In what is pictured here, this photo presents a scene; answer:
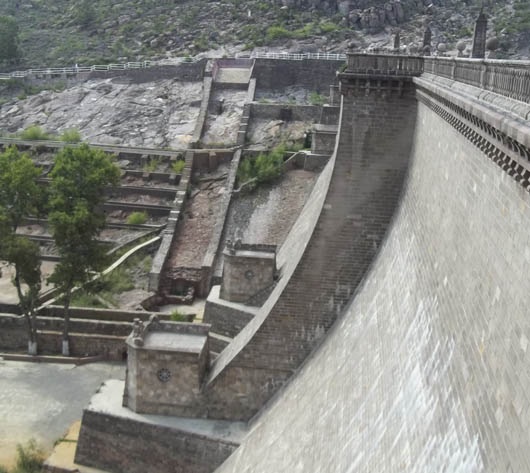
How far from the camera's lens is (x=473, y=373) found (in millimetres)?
8859

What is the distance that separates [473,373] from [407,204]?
7512 millimetres

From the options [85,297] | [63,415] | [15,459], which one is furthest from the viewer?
[85,297]

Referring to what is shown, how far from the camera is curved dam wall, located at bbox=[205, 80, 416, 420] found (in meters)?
16.8

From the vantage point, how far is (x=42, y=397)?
20.0 meters

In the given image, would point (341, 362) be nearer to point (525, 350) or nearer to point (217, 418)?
point (217, 418)

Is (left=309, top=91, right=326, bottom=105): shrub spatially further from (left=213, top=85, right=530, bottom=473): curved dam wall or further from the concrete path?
(left=213, top=85, right=530, bottom=473): curved dam wall

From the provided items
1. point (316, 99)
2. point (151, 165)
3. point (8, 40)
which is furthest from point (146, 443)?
point (8, 40)

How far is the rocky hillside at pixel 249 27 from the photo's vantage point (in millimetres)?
52344

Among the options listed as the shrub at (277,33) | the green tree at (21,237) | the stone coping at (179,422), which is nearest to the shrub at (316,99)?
the shrub at (277,33)

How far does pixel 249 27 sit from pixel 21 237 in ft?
129

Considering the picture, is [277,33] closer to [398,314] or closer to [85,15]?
[85,15]

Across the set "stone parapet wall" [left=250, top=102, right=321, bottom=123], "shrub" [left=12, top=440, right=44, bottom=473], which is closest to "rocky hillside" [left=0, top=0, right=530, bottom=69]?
"stone parapet wall" [left=250, top=102, right=321, bottom=123]

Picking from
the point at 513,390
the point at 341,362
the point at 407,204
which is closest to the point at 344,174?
the point at 407,204

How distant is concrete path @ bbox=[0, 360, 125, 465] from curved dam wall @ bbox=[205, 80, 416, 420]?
5302 mm
